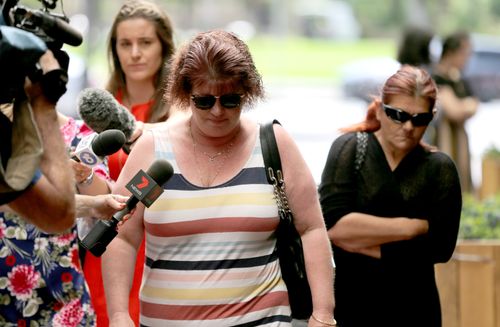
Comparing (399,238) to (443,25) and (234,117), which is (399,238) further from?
(443,25)

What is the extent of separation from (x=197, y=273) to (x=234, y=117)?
2.02 ft

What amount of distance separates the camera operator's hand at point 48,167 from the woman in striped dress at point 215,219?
1.16 metres

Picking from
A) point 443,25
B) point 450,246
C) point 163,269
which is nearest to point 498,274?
point 450,246

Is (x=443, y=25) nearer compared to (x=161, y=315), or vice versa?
(x=161, y=315)

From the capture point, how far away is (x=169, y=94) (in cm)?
474

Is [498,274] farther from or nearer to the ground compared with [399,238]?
nearer to the ground

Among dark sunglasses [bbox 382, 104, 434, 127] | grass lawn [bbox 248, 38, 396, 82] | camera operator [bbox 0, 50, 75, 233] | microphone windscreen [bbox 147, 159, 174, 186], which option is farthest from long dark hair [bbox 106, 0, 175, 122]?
grass lawn [bbox 248, 38, 396, 82]

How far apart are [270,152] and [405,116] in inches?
41.0

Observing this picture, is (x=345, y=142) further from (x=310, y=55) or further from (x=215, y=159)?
(x=310, y=55)

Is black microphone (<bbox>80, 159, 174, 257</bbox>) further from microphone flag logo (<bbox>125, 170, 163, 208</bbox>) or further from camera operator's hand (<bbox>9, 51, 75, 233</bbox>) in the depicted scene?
camera operator's hand (<bbox>9, 51, 75, 233</bbox>)

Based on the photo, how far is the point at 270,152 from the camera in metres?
4.66

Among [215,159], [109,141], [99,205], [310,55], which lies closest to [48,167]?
[109,141]

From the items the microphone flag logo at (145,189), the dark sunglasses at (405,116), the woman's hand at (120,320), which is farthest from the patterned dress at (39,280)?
the dark sunglasses at (405,116)

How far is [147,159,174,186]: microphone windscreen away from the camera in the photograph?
4.24m
